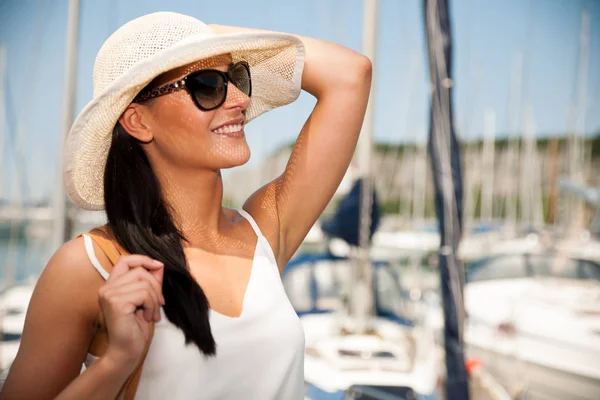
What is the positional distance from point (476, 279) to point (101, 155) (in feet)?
28.3

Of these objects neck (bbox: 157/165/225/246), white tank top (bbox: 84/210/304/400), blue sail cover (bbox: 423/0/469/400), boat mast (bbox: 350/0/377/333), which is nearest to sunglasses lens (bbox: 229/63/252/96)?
neck (bbox: 157/165/225/246)

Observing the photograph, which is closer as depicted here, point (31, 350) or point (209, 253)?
point (31, 350)

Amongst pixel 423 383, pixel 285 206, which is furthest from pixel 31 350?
pixel 423 383

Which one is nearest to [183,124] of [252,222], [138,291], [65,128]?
[252,222]

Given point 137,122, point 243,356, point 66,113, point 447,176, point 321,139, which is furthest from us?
point 66,113

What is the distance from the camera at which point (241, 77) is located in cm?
137

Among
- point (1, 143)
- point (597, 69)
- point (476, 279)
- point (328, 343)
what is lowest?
point (476, 279)

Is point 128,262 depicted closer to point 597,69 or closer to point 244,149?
point 244,149

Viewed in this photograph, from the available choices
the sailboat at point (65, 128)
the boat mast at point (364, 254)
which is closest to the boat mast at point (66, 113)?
the sailboat at point (65, 128)

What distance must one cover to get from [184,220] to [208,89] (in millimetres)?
315

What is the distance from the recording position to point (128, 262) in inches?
38.4

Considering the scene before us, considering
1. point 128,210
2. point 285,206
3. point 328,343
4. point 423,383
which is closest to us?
point 128,210

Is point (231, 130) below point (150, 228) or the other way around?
the other way around

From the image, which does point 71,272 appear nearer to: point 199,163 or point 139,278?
point 139,278
